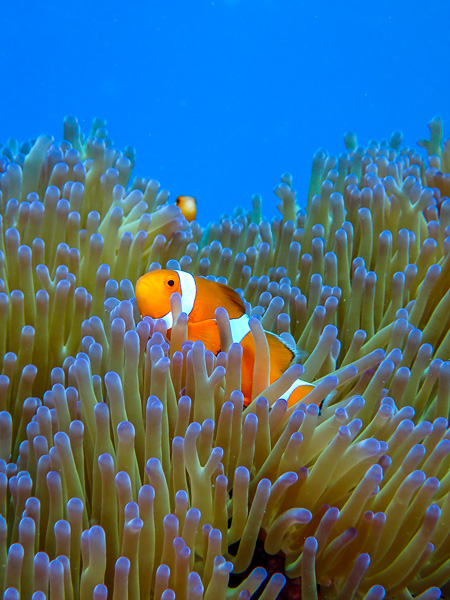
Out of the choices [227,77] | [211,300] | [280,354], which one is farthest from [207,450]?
[227,77]

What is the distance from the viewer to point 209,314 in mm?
1146

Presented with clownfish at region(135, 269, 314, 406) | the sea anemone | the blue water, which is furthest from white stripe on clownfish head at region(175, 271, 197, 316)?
the blue water

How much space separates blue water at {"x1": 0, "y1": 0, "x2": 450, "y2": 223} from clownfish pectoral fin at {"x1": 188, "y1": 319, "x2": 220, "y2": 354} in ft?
78.1

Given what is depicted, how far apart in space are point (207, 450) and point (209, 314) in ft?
1.19

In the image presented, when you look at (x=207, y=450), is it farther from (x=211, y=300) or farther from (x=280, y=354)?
(x=211, y=300)

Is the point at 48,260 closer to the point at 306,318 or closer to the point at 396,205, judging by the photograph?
the point at 306,318

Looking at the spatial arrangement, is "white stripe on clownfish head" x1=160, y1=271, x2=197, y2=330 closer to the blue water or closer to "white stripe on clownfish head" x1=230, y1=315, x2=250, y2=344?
"white stripe on clownfish head" x1=230, y1=315, x2=250, y2=344

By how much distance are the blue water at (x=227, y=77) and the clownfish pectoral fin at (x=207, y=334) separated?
23792mm

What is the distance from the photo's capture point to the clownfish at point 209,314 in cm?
103

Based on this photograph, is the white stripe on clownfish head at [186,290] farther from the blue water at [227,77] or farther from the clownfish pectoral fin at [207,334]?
the blue water at [227,77]

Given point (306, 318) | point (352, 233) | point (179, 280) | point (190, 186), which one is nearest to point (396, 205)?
point (352, 233)

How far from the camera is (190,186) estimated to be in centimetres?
2486

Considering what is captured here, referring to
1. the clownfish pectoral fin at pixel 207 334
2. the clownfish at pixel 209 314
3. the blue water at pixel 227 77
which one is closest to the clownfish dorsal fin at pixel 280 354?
the clownfish at pixel 209 314

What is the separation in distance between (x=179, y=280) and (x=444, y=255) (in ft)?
2.33
